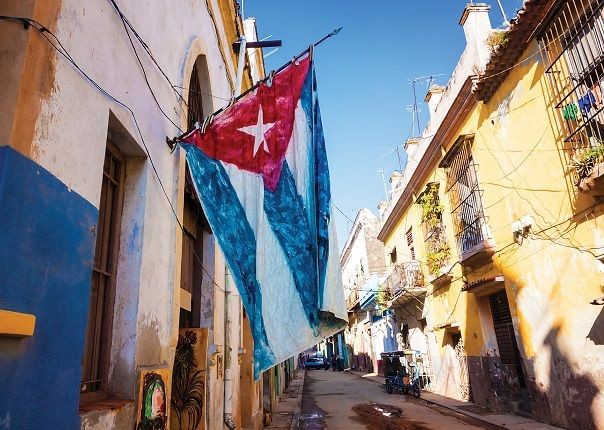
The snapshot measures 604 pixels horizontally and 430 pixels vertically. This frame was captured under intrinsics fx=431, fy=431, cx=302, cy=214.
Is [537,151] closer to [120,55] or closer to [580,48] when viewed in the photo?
[580,48]

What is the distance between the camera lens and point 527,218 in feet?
32.2

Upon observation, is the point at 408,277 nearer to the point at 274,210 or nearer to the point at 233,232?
the point at 274,210

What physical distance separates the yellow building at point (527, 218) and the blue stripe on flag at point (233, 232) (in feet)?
21.2

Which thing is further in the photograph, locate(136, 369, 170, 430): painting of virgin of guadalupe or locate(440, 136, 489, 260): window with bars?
locate(440, 136, 489, 260): window with bars

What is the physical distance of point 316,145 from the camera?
445cm

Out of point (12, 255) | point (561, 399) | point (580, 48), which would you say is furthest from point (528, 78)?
point (12, 255)

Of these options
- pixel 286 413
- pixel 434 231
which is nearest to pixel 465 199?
pixel 434 231

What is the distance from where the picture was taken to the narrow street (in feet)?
34.1

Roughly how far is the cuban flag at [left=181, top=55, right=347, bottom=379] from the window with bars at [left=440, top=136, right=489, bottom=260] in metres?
8.81

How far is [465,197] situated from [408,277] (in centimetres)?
573

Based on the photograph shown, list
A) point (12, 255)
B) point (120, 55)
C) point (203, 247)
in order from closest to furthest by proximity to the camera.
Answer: point (12, 255) < point (120, 55) < point (203, 247)

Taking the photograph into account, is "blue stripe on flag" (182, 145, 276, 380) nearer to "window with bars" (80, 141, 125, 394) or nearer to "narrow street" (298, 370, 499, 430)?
"window with bars" (80, 141, 125, 394)

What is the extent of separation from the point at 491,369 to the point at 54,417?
1238 cm

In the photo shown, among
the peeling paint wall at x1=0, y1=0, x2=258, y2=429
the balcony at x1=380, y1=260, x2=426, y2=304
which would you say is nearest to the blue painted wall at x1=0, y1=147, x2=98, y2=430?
the peeling paint wall at x1=0, y1=0, x2=258, y2=429
